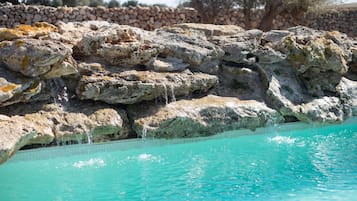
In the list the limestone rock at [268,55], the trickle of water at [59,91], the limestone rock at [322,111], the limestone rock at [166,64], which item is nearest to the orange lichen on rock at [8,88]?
the trickle of water at [59,91]

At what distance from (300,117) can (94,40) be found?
15.2 ft

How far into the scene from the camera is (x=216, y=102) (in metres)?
9.72

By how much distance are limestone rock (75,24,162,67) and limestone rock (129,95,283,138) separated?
1113 mm

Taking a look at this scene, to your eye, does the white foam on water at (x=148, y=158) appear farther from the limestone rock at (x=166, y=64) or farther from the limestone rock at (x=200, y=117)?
the limestone rock at (x=166, y=64)

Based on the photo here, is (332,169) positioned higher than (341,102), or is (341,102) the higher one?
(341,102)

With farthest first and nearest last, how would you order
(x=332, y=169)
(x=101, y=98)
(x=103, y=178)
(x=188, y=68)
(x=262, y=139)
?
(x=188, y=68) → (x=262, y=139) → (x=101, y=98) → (x=332, y=169) → (x=103, y=178)

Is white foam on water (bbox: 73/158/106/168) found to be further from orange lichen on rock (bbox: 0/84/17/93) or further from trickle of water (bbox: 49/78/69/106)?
orange lichen on rock (bbox: 0/84/17/93)

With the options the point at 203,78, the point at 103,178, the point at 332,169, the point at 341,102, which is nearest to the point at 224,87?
the point at 203,78

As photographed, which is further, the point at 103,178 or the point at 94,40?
the point at 94,40

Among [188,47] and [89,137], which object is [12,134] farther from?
[188,47]

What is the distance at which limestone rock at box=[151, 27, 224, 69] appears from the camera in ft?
34.3

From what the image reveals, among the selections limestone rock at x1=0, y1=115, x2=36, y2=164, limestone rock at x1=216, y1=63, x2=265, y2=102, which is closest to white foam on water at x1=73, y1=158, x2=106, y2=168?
limestone rock at x1=0, y1=115, x2=36, y2=164

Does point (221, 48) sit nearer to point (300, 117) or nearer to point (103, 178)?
point (300, 117)

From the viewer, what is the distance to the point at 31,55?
26.0ft
